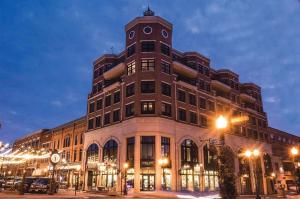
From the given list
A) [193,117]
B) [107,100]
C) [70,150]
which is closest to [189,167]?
[193,117]

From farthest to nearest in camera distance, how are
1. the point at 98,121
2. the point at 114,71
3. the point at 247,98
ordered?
the point at 247,98
the point at 98,121
the point at 114,71

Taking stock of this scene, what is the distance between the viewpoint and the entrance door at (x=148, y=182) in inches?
1643

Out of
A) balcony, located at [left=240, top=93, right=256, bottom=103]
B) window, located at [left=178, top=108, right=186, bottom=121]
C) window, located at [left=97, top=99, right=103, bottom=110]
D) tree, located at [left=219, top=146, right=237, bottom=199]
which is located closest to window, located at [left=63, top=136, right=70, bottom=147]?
window, located at [left=97, top=99, right=103, bottom=110]

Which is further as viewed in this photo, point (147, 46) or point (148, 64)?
point (147, 46)

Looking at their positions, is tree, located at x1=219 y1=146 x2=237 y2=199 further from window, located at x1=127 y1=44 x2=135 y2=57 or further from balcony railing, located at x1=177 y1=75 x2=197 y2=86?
balcony railing, located at x1=177 y1=75 x2=197 y2=86

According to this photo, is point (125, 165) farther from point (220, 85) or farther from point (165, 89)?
point (220, 85)

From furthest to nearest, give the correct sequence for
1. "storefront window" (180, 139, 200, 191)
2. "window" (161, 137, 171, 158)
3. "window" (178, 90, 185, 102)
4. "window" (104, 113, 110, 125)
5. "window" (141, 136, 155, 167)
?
"window" (104, 113, 110, 125) → "window" (178, 90, 185, 102) → "storefront window" (180, 139, 200, 191) → "window" (161, 137, 171, 158) → "window" (141, 136, 155, 167)

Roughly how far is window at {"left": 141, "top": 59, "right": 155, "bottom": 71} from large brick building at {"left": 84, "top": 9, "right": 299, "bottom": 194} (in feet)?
0.05

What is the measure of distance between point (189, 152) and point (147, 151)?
8.40 m

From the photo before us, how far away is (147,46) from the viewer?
47.8 metres

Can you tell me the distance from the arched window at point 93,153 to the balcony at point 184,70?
805 inches

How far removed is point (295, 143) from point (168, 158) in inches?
2529

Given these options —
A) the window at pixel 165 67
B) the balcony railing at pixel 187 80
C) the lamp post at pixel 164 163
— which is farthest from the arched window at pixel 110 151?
the balcony railing at pixel 187 80

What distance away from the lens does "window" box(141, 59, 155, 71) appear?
46.6m
